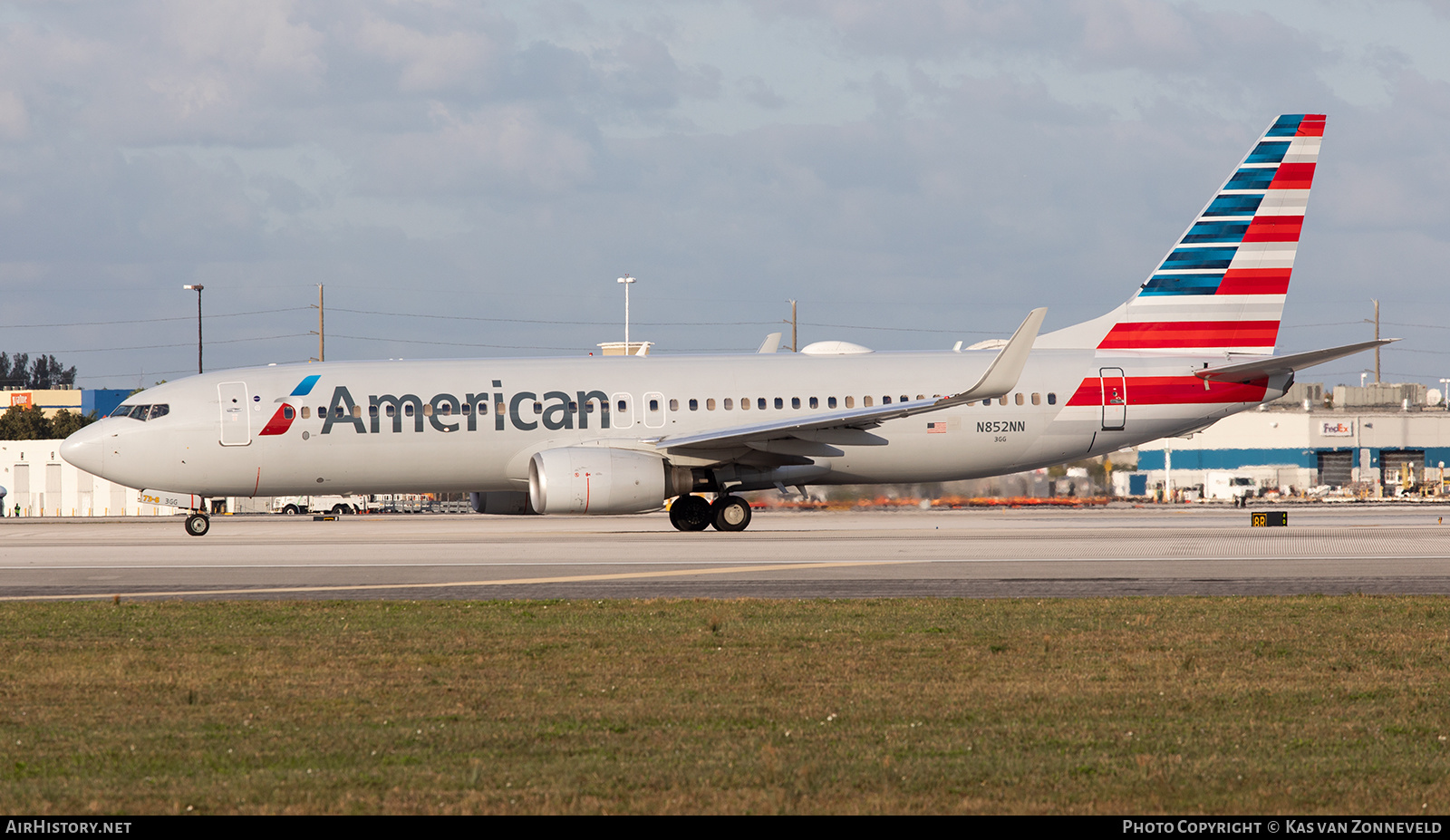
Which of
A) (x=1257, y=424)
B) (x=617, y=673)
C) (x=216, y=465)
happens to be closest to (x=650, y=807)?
(x=617, y=673)

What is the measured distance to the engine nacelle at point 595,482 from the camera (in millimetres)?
25641

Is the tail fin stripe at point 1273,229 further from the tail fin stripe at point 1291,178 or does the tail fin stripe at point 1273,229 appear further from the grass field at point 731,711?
the grass field at point 731,711

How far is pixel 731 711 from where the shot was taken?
814cm

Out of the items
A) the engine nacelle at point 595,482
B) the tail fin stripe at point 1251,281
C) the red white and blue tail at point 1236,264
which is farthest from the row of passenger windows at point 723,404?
the tail fin stripe at point 1251,281

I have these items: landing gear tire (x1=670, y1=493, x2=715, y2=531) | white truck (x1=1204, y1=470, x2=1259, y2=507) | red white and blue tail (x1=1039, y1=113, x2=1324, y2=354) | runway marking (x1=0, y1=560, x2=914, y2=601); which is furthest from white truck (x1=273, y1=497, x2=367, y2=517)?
runway marking (x1=0, y1=560, x2=914, y2=601)

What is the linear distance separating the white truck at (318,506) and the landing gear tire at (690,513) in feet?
98.2

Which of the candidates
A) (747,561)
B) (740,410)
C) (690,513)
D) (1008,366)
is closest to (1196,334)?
(1008,366)

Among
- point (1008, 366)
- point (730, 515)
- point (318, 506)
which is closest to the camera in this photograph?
point (1008, 366)

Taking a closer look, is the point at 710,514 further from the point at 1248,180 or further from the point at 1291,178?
the point at 1291,178

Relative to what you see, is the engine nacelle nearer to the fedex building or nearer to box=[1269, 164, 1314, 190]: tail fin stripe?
box=[1269, 164, 1314, 190]: tail fin stripe

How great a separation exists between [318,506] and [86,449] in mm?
31468

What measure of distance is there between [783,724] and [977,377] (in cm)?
2210

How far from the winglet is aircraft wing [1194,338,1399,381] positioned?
5.76 metres

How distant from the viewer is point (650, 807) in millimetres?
5922
